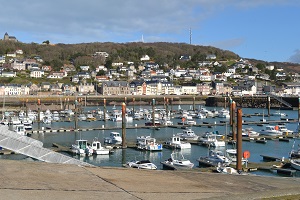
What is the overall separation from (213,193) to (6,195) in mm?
3034

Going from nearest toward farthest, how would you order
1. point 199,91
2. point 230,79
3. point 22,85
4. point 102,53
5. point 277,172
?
point 277,172
point 22,85
point 199,91
point 230,79
point 102,53

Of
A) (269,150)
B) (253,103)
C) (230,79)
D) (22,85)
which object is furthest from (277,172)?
(230,79)

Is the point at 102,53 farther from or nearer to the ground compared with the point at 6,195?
farther from the ground

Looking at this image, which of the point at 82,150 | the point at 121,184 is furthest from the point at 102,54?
the point at 121,184

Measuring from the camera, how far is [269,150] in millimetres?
30156

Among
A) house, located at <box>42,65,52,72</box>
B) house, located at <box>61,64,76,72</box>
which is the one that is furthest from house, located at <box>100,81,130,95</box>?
house, located at <box>61,64,76,72</box>

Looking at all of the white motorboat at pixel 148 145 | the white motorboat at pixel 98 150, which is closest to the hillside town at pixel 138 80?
the white motorboat at pixel 148 145

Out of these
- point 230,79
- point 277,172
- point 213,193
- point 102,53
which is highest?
point 102,53

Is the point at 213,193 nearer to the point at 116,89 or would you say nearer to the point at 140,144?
the point at 140,144

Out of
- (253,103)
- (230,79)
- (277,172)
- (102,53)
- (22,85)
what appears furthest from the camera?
(102,53)

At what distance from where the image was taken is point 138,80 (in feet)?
384

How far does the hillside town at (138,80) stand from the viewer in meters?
108

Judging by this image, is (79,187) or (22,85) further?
(22,85)

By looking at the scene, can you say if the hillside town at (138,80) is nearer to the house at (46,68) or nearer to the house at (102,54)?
the house at (46,68)
